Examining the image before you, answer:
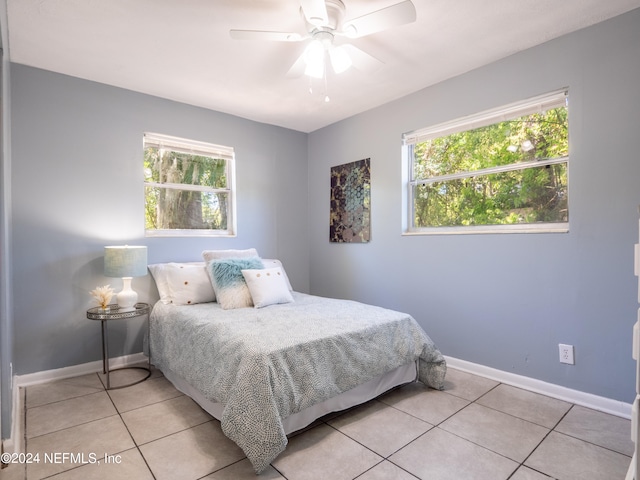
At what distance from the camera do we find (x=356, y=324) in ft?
7.34

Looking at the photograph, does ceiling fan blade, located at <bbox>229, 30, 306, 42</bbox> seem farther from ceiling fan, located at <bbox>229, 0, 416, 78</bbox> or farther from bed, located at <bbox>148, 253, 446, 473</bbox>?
bed, located at <bbox>148, 253, 446, 473</bbox>

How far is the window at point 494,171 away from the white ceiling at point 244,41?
1.49ft

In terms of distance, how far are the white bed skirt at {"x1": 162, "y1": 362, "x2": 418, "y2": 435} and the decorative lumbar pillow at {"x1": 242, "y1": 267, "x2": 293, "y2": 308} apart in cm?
76

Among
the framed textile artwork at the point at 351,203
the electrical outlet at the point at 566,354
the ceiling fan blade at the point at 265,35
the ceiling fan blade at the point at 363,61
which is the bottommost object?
the electrical outlet at the point at 566,354

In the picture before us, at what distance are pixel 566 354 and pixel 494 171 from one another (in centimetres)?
139

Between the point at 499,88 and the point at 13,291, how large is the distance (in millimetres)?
3872

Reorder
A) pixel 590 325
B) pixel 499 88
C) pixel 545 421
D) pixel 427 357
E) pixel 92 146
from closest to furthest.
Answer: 1. pixel 545 421
2. pixel 590 325
3. pixel 427 357
4. pixel 499 88
5. pixel 92 146

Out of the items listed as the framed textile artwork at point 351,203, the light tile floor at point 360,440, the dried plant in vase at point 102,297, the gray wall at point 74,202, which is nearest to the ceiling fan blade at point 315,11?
the framed textile artwork at point 351,203

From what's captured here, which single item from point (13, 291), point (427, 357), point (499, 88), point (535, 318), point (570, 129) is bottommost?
point (427, 357)

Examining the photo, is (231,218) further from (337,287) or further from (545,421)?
(545,421)

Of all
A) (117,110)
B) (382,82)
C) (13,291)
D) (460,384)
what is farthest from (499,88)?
(13,291)

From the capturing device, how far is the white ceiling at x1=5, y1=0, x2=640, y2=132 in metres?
2.00

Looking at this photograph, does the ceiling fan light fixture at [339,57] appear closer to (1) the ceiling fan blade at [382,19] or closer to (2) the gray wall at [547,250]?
(1) the ceiling fan blade at [382,19]

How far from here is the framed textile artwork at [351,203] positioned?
3.57m
